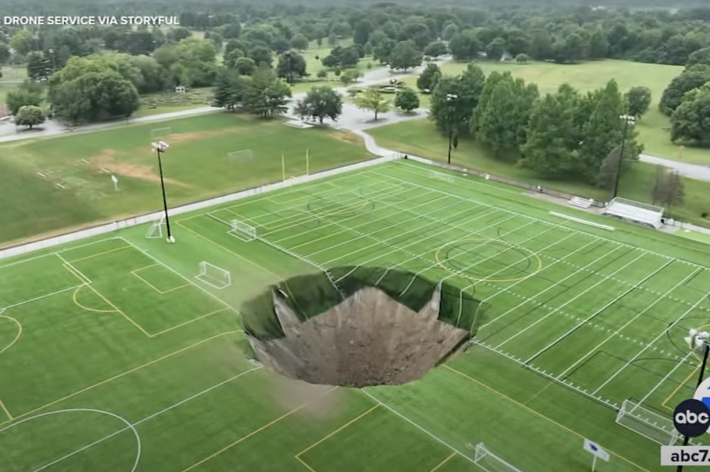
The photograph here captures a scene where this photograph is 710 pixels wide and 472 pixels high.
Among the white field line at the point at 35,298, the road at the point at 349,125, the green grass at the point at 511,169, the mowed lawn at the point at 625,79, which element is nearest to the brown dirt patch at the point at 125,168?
the road at the point at 349,125

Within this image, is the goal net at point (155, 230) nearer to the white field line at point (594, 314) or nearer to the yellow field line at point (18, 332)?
the yellow field line at point (18, 332)

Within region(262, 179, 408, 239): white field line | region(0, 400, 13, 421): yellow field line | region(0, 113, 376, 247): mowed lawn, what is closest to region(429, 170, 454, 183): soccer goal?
region(262, 179, 408, 239): white field line

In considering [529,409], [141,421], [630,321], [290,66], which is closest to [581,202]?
[630,321]

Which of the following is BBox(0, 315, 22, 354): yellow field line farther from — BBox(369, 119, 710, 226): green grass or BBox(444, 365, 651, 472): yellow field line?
BBox(369, 119, 710, 226): green grass

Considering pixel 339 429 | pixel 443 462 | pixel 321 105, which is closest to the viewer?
pixel 443 462

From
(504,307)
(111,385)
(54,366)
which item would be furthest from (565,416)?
(54,366)

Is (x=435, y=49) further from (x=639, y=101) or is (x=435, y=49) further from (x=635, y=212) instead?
(x=635, y=212)

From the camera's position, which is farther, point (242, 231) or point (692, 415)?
point (242, 231)
